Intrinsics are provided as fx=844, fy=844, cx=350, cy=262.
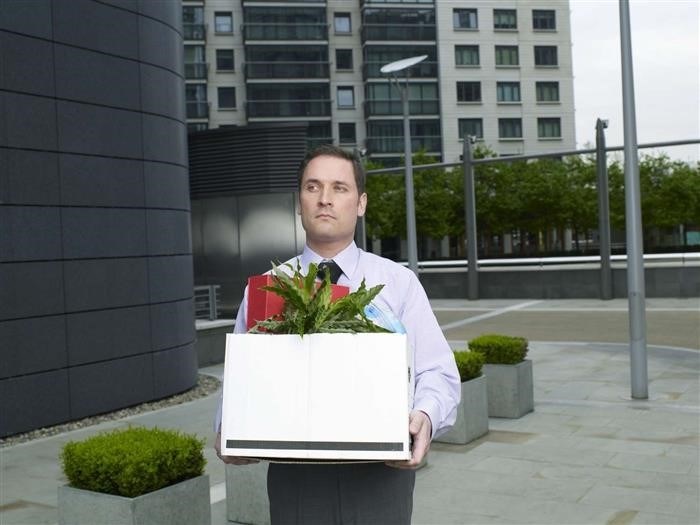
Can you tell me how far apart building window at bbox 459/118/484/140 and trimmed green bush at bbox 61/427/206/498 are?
5838 centimetres

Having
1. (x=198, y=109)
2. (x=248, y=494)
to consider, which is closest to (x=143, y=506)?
(x=248, y=494)

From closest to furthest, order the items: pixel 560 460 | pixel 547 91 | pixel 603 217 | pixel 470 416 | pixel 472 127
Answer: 1. pixel 560 460
2. pixel 470 416
3. pixel 603 217
4. pixel 472 127
5. pixel 547 91

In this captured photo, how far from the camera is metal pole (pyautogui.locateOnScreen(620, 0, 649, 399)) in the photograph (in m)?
11.1

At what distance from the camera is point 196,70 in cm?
6003

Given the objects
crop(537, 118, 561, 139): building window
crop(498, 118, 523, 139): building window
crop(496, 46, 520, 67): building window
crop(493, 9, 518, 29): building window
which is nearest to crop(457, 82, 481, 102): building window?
crop(496, 46, 520, 67): building window

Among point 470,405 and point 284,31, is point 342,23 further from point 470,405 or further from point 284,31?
point 470,405

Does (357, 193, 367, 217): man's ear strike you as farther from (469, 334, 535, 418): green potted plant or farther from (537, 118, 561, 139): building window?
(537, 118, 561, 139): building window

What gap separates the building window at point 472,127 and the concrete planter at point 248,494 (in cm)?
5720

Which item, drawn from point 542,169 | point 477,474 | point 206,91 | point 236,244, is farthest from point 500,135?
point 477,474

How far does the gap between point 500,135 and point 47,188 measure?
54520mm

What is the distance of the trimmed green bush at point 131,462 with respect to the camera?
4.64m

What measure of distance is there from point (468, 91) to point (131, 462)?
60086 millimetres

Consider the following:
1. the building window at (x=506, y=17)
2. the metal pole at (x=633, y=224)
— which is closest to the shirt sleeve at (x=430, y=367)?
the metal pole at (x=633, y=224)

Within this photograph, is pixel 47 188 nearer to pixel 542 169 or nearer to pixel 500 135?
pixel 542 169
